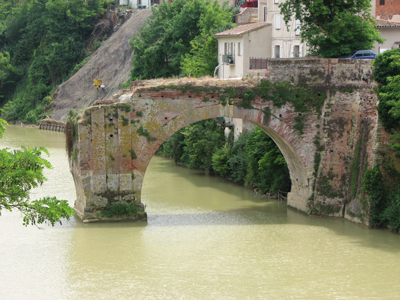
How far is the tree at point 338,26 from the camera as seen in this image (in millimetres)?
29078

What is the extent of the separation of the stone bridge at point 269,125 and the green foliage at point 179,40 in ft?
52.3

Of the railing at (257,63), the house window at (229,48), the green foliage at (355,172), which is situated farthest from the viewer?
the house window at (229,48)

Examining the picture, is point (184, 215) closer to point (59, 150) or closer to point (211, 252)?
point (211, 252)

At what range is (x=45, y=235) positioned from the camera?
22.2 m

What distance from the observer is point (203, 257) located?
65.6 ft

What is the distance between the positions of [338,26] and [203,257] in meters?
14.6

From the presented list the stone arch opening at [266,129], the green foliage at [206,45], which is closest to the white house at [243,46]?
the green foliage at [206,45]

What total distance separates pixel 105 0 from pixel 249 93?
58.0 meters

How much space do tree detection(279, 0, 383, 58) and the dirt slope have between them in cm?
3727

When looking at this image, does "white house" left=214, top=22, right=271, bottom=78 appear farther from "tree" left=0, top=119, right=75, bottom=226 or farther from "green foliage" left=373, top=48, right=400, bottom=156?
"tree" left=0, top=119, right=75, bottom=226

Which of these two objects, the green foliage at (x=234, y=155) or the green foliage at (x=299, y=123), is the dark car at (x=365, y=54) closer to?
the green foliage at (x=299, y=123)

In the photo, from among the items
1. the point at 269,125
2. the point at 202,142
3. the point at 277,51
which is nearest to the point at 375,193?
the point at 269,125

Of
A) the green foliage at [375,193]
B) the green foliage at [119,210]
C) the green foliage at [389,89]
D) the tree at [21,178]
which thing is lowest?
the green foliage at [119,210]

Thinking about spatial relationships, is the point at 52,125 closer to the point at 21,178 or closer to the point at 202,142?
the point at 202,142
